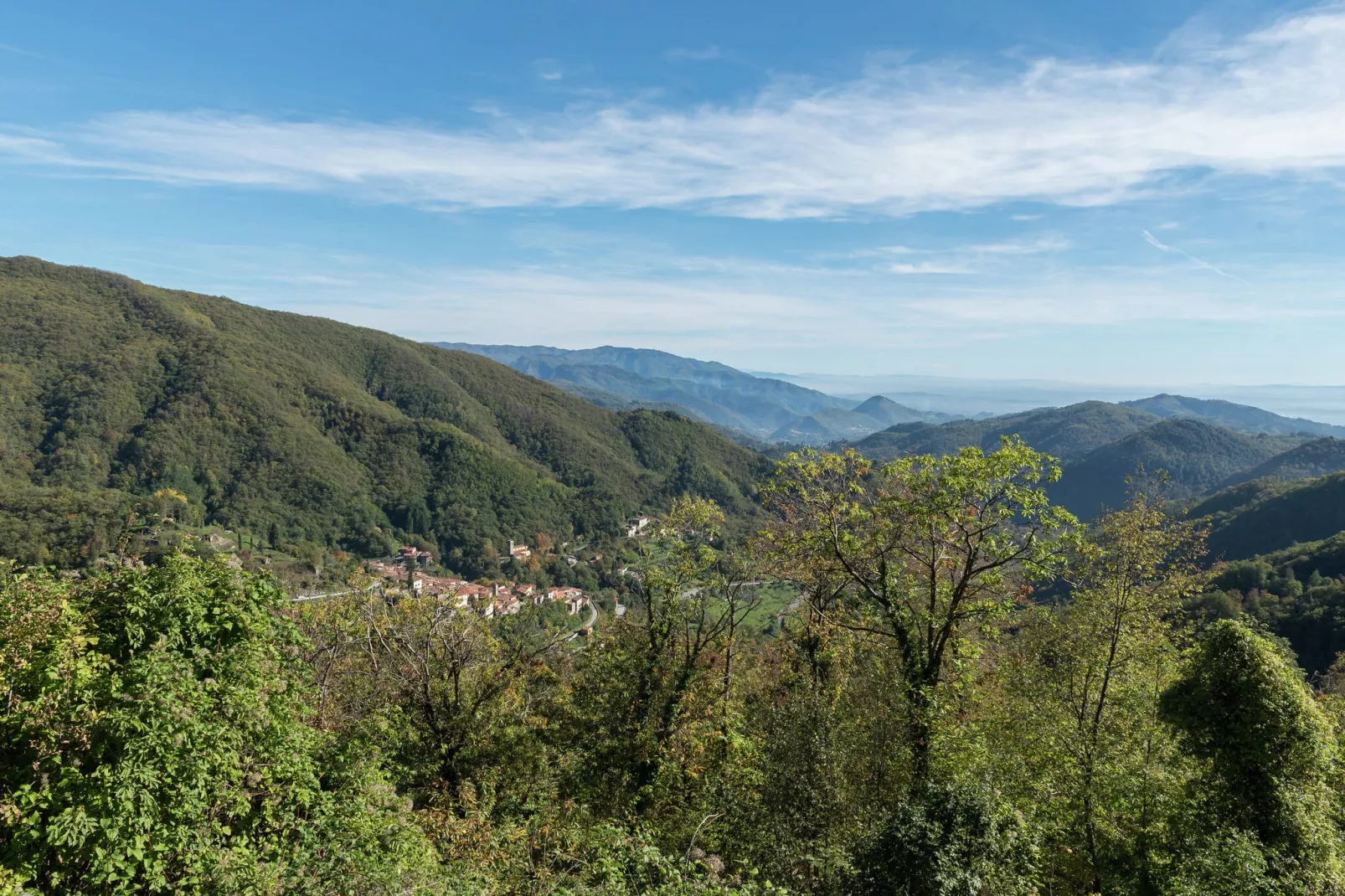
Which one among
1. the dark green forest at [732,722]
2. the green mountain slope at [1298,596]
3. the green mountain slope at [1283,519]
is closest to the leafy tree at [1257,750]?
the dark green forest at [732,722]

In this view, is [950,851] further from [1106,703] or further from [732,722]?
[1106,703]

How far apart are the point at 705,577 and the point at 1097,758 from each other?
8.80 meters

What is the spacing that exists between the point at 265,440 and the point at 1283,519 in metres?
169

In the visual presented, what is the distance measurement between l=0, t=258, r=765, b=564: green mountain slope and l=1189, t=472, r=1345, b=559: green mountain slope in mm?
84819

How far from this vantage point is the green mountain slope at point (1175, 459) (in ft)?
557

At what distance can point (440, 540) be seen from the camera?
11669cm

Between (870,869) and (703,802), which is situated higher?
(870,869)

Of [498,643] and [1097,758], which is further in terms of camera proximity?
[498,643]

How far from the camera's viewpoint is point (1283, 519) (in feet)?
305

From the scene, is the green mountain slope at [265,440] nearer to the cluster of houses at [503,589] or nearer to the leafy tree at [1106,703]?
the cluster of houses at [503,589]

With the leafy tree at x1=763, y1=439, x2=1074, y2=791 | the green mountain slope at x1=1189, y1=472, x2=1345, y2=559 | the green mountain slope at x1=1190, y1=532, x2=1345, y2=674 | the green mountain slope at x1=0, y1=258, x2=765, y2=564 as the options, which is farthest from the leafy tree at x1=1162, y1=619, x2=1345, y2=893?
the green mountain slope at x1=1189, y1=472, x2=1345, y2=559

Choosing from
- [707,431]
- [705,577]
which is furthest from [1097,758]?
[707,431]

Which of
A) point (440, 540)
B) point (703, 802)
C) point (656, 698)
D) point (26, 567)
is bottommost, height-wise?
point (440, 540)

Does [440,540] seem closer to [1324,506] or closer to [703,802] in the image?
[703,802]
